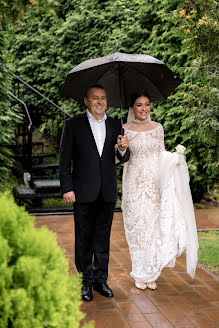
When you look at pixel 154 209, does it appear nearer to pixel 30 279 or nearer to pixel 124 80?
pixel 124 80

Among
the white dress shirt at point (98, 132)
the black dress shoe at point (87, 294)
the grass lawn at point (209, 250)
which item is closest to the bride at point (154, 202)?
the white dress shirt at point (98, 132)

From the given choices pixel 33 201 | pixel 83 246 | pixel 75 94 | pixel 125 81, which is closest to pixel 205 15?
pixel 125 81

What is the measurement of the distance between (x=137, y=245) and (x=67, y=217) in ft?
11.5

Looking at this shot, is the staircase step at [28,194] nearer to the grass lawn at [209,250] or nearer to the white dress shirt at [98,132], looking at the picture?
the grass lawn at [209,250]

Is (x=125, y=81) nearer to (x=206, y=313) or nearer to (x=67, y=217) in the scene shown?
(x=206, y=313)

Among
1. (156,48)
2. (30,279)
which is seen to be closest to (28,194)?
(156,48)

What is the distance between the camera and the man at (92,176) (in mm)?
4281

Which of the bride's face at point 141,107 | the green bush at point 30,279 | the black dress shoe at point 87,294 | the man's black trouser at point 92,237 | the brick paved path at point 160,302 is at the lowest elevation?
the brick paved path at point 160,302

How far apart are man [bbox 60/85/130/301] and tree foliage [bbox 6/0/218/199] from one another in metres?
1.21

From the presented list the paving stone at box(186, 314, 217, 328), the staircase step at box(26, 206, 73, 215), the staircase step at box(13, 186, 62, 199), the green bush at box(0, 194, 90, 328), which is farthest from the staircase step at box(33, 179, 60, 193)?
the green bush at box(0, 194, 90, 328)

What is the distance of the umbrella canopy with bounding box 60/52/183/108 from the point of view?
455 cm

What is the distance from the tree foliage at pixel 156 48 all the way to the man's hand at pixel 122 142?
3.45ft

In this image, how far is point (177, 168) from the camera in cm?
466

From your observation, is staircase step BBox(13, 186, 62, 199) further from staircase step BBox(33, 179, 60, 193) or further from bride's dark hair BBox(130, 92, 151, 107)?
bride's dark hair BBox(130, 92, 151, 107)
